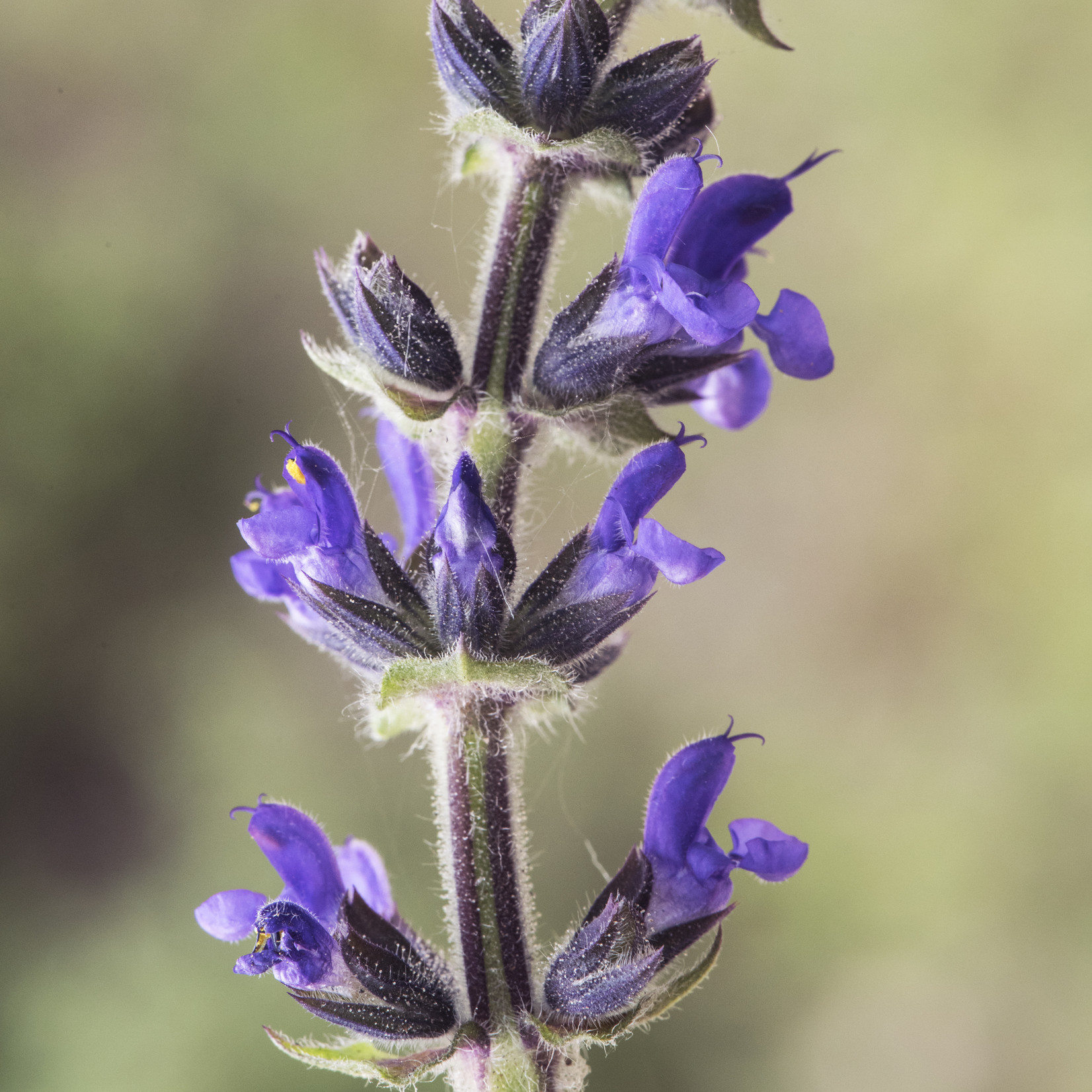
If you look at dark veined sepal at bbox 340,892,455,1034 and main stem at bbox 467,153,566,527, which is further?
main stem at bbox 467,153,566,527

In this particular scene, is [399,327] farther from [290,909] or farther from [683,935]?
[683,935]

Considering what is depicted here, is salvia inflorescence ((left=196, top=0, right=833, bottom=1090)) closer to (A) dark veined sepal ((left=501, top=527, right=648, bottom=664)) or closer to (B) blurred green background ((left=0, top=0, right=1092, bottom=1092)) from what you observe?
(A) dark veined sepal ((left=501, top=527, right=648, bottom=664))

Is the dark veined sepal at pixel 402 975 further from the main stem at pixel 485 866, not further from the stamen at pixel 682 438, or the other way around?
the stamen at pixel 682 438

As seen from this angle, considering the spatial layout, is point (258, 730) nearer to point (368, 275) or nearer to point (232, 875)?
point (232, 875)

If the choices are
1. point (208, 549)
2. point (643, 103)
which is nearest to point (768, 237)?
point (208, 549)

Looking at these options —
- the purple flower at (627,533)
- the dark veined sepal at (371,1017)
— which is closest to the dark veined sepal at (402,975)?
the dark veined sepal at (371,1017)

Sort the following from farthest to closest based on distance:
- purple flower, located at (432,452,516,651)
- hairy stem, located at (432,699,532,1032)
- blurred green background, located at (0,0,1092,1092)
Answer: blurred green background, located at (0,0,1092,1092) < hairy stem, located at (432,699,532,1032) < purple flower, located at (432,452,516,651)

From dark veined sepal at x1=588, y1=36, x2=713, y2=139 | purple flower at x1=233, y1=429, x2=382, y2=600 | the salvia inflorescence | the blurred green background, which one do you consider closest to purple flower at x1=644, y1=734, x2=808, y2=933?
the salvia inflorescence
